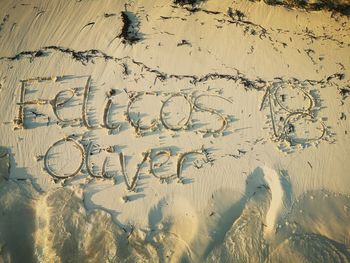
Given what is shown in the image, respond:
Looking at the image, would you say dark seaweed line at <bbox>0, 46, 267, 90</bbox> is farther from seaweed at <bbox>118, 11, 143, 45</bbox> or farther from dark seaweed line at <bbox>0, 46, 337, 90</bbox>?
seaweed at <bbox>118, 11, 143, 45</bbox>

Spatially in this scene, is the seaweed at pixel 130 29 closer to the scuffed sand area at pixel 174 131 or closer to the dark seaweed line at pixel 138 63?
the scuffed sand area at pixel 174 131

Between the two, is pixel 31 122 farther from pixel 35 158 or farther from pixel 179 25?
pixel 179 25

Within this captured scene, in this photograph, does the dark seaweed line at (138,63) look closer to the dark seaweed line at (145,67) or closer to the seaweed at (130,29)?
the dark seaweed line at (145,67)

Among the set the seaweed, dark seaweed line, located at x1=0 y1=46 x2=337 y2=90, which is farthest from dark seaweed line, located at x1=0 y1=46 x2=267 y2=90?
the seaweed

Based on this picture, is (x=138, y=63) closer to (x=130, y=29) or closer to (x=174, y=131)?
(x=130, y=29)

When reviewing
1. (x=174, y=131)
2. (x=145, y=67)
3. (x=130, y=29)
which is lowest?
(x=174, y=131)

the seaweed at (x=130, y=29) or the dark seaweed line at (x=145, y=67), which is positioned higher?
the seaweed at (x=130, y=29)

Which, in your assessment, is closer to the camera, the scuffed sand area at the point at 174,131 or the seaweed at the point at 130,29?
the scuffed sand area at the point at 174,131

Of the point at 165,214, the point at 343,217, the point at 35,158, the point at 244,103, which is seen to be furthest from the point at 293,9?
the point at 35,158

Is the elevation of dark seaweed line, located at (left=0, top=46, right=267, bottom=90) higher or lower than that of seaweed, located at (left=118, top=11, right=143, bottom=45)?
lower

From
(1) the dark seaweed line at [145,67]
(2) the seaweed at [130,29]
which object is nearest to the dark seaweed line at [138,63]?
(1) the dark seaweed line at [145,67]

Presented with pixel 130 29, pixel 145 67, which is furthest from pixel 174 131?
pixel 130 29
